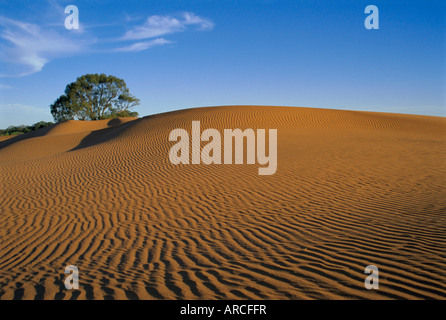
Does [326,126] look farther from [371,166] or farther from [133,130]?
[133,130]

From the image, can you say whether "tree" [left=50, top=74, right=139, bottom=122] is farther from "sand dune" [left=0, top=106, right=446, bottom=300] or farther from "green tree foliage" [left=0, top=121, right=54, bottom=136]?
"sand dune" [left=0, top=106, right=446, bottom=300]

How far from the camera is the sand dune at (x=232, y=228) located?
3.40 meters

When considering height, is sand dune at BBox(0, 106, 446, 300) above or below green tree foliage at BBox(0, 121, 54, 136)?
below

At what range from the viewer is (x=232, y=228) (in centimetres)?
559

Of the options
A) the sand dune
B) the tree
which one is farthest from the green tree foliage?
the sand dune

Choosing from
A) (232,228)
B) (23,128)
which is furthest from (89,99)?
(232,228)

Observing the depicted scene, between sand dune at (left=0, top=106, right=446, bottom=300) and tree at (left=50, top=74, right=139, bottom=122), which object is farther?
tree at (left=50, top=74, right=139, bottom=122)

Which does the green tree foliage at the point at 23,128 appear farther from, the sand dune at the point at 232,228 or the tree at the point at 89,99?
the sand dune at the point at 232,228

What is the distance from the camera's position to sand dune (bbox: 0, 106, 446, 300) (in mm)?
3404

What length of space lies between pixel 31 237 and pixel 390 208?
746cm

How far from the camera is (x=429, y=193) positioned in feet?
22.8

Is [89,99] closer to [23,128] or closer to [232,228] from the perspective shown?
[23,128]
